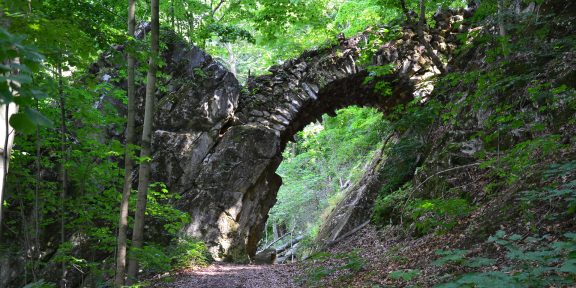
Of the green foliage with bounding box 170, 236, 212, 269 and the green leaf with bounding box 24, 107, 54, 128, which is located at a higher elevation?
the green leaf with bounding box 24, 107, 54, 128

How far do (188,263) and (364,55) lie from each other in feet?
23.1

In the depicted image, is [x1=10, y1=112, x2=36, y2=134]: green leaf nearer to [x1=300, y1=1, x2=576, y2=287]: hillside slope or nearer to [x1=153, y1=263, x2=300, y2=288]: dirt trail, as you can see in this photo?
[x1=300, y1=1, x2=576, y2=287]: hillside slope

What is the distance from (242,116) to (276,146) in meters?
1.43

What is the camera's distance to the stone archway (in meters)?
11.1

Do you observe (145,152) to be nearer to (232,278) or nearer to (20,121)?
(232,278)

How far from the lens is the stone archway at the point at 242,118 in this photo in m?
11.1

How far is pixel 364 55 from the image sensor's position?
10.6 metres

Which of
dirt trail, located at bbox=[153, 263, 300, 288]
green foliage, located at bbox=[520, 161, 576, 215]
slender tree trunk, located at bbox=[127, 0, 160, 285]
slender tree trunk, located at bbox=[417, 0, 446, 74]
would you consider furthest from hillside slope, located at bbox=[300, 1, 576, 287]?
slender tree trunk, located at bbox=[127, 0, 160, 285]

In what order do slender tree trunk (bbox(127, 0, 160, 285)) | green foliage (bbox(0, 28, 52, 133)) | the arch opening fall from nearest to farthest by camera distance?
green foliage (bbox(0, 28, 52, 133))
slender tree trunk (bbox(127, 0, 160, 285))
the arch opening

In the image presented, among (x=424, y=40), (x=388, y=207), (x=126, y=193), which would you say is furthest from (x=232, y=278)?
(x=424, y=40)

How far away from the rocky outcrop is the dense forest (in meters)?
0.05

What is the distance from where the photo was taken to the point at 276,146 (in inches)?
463

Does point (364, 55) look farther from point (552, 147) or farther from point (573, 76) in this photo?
point (552, 147)

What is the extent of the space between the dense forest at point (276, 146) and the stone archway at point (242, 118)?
0.06 m
